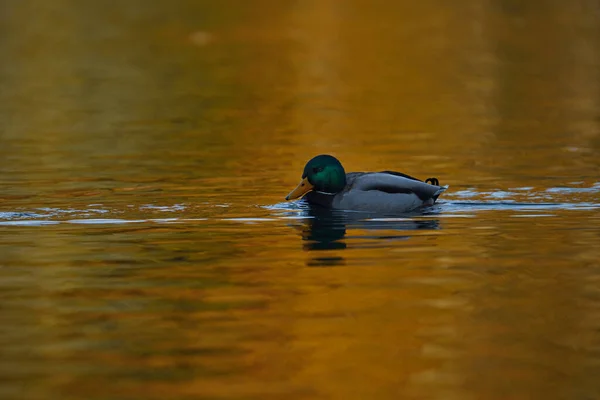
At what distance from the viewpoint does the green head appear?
612 inches

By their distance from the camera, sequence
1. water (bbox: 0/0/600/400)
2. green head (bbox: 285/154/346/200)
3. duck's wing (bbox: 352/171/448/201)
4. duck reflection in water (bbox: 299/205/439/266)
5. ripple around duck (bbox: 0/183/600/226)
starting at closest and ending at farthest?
water (bbox: 0/0/600/400)
duck reflection in water (bbox: 299/205/439/266)
ripple around duck (bbox: 0/183/600/226)
duck's wing (bbox: 352/171/448/201)
green head (bbox: 285/154/346/200)

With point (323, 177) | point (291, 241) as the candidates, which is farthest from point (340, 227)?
point (323, 177)

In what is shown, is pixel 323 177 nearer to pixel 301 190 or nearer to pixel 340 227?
pixel 301 190

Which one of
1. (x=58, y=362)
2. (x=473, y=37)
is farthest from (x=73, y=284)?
(x=473, y=37)

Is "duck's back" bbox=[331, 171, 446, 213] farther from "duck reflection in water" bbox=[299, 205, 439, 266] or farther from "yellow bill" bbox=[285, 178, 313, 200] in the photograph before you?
"yellow bill" bbox=[285, 178, 313, 200]

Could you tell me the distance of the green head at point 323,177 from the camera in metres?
15.5

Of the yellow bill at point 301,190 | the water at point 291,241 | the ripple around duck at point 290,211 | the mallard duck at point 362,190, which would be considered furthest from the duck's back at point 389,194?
the yellow bill at point 301,190

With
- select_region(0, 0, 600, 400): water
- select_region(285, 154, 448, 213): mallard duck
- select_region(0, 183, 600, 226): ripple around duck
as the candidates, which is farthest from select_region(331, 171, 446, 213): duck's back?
select_region(0, 0, 600, 400): water

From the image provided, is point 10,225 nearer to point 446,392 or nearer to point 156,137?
point 446,392

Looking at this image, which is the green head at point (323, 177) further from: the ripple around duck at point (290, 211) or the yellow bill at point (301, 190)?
the ripple around duck at point (290, 211)

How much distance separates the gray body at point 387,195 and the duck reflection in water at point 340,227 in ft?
0.39

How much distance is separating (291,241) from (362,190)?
2.01m

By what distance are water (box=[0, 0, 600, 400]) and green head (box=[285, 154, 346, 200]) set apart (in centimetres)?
35

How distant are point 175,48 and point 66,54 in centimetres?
314
